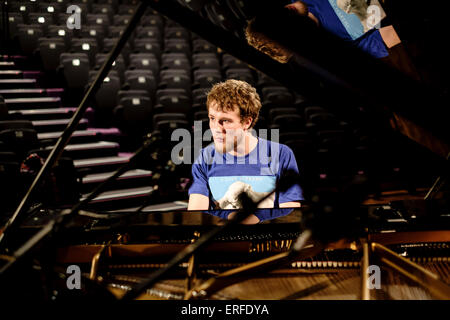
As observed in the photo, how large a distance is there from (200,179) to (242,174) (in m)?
0.27

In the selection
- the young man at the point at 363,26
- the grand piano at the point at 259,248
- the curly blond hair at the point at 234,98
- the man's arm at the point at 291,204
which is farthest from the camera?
the man's arm at the point at 291,204

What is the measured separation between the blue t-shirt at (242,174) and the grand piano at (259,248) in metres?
0.39

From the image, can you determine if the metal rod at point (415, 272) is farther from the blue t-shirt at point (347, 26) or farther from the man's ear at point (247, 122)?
the man's ear at point (247, 122)

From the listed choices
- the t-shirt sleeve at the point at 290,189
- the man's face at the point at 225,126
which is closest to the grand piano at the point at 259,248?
the t-shirt sleeve at the point at 290,189

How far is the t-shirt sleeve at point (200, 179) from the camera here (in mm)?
2223

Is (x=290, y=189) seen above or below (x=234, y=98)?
below

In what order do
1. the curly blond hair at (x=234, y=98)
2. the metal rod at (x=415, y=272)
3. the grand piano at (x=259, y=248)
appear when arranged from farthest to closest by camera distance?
1. the curly blond hair at (x=234, y=98)
2. the metal rod at (x=415, y=272)
3. the grand piano at (x=259, y=248)

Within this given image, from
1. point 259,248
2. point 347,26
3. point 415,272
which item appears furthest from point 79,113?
point 415,272

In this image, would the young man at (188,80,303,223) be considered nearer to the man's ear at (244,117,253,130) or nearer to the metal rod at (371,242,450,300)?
the man's ear at (244,117,253,130)

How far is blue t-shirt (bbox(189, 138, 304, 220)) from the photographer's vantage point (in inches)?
85.5

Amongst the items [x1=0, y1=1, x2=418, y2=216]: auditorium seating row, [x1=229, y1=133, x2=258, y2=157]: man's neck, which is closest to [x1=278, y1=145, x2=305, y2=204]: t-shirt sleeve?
[x1=229, y1=133, x2=258, y2=157]: man's neck

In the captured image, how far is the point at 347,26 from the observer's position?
167 centimetres
